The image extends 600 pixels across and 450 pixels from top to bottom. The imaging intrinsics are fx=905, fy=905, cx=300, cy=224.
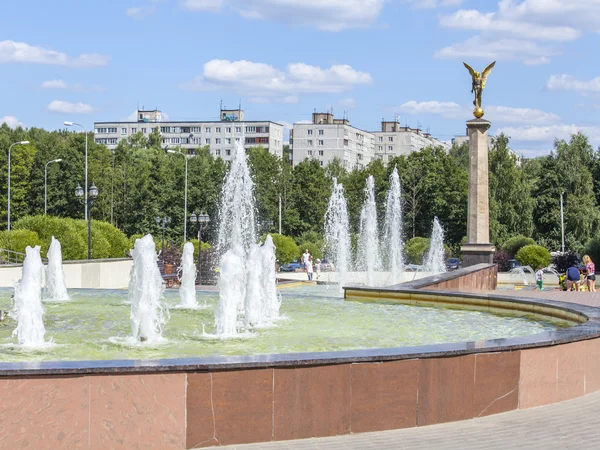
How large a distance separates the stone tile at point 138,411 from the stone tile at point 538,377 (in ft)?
9.64

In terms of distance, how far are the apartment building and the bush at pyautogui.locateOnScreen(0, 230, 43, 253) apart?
8319 centimetres

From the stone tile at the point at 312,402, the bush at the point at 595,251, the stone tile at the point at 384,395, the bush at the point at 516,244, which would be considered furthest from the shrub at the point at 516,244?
the stone tile at the point at 312,402

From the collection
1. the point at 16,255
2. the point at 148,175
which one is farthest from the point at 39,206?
the point at 16,255

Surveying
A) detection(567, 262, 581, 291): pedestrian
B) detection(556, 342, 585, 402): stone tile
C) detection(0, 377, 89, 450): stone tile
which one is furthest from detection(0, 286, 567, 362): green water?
detection(567, 262, 581, 291): pedestrian

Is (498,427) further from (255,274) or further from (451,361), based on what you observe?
A: (255,274)

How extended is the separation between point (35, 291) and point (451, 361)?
5.77 m

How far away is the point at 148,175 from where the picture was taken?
71.3 meters

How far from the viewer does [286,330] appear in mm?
11477

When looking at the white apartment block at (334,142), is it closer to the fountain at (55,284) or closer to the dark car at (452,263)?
the dark car at (452,263)

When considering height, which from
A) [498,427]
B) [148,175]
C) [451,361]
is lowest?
[498,427]

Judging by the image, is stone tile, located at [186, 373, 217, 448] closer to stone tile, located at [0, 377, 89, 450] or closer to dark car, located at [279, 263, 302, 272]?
stone tile, located at [0, 377, 89, 450]

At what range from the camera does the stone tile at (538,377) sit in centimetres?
742

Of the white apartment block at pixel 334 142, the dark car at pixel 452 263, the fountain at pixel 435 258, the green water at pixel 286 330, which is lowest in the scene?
the dark car at pixel 452 263

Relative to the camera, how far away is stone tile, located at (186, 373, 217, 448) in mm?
6102
